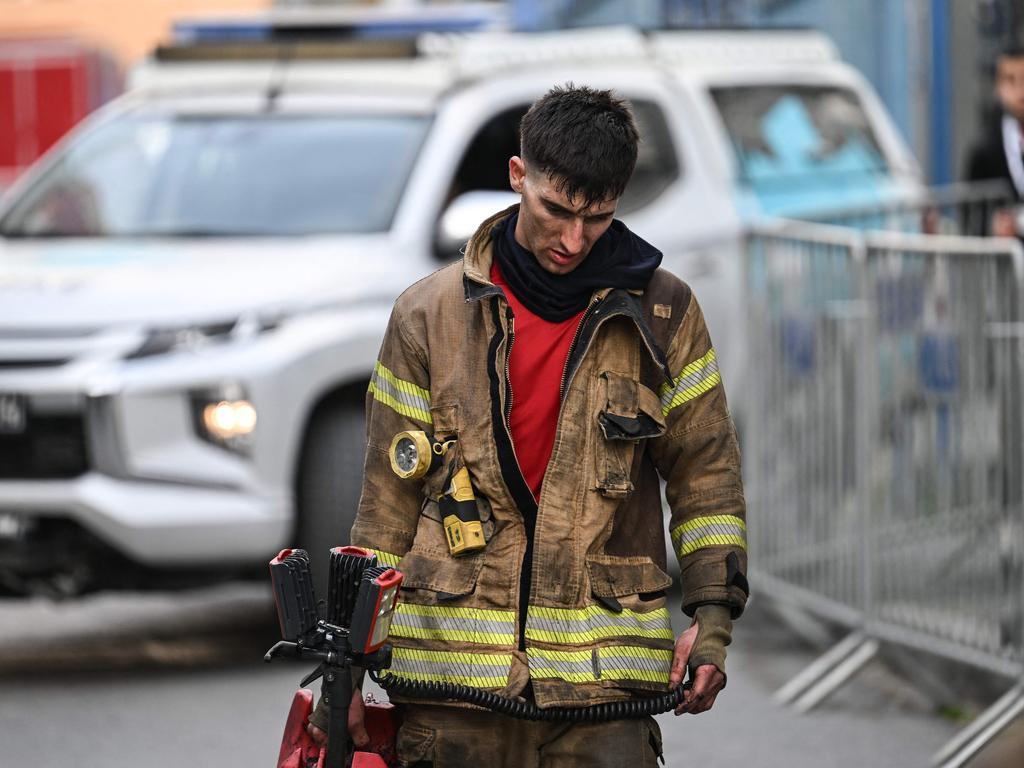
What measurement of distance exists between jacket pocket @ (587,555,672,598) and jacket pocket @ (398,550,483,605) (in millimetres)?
195

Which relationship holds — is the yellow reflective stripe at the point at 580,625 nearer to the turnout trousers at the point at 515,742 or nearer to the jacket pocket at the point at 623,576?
the jacket pocket at the point at 623,576

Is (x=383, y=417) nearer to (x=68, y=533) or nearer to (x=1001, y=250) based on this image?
(x=1001, y=250)

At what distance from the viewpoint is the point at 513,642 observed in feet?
11.9

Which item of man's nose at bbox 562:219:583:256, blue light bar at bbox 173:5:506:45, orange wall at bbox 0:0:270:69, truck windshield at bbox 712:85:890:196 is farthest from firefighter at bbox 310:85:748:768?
orange wall at bbox 0:0:270:69

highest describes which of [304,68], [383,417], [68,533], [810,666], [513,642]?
[304,68]

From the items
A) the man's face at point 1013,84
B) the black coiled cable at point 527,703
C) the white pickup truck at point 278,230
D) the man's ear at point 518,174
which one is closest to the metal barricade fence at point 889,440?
the white pickup truck at point 278,230

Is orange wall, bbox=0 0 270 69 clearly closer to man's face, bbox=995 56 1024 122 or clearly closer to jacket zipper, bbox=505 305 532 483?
man's face, bbox=995 56 1024 122

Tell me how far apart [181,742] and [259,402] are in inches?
50.7

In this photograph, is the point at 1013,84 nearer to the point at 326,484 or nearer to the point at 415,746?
the point at 326,484

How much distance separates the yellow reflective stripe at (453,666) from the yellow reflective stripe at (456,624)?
0.03m

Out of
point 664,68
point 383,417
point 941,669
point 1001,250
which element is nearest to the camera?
point 383,417

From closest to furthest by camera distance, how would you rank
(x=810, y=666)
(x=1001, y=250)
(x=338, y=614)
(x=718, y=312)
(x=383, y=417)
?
(x=338, y=614)
(x=383, y=417)
(x=1001, y=250)
(x=810, y=666)
(x=718, y=312)

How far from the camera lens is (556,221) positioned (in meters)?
3.59

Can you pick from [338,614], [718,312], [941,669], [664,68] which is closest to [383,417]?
[338,614]
